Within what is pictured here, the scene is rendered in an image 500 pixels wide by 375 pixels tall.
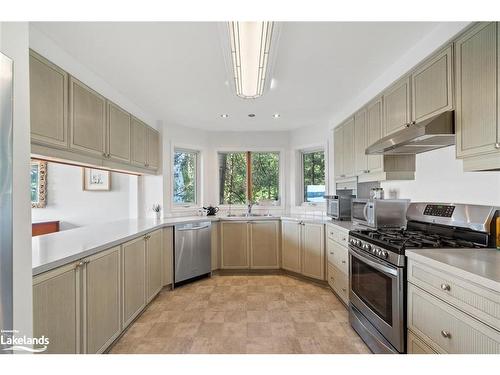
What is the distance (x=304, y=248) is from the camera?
3402 mm

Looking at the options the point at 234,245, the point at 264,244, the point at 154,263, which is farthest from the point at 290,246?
the point at 154,263

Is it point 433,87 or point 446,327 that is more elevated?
point 433,87

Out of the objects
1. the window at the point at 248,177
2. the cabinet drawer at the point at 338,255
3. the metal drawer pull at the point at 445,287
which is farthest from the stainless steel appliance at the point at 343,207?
the metal drawer pull at the point at 445,287

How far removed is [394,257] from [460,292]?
1.41ft

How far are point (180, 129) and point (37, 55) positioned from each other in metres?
2.41

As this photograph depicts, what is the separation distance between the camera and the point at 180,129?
13.0ft

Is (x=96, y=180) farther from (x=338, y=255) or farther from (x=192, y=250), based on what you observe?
(x=338, y=255)

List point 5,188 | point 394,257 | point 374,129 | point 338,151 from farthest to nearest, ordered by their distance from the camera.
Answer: point 338,151
point 374,129
point 394,257
point 5,188

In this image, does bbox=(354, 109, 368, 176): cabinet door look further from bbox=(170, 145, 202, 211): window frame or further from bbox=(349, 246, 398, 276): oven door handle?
bbox=(170, 145, 202, 211): window frame

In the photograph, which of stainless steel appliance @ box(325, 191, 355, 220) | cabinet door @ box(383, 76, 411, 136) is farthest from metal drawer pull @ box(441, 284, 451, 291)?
stainless steel appliance @ box(325, 191, 355, 220)

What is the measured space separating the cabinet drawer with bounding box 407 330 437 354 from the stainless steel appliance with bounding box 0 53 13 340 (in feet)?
6.27

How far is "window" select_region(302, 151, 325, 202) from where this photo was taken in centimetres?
409

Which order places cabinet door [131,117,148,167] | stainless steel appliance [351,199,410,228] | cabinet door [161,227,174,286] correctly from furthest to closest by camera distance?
cabinet door [161,227,174,286] < cabinet door [131,117,148,167] < stainless steel appliance [351,199,410,228]
